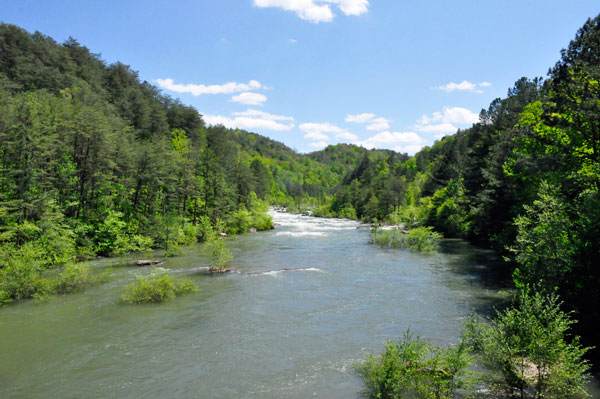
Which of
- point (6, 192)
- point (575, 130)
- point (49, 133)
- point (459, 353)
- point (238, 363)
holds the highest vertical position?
point (49, 133)

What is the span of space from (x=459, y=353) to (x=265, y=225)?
5313 cm

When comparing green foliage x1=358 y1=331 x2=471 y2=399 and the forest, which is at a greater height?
the forest

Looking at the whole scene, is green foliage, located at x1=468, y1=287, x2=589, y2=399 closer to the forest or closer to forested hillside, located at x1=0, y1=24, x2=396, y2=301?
the forest

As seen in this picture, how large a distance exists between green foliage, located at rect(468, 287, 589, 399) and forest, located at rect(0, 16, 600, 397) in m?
0.51

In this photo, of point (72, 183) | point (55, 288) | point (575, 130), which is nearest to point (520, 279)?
point (575, 130)

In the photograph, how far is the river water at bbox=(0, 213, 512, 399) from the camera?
35.9 feet

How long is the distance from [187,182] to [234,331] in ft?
107

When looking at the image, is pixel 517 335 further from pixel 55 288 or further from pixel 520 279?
pixel 55 288

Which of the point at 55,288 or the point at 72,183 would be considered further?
the point at 72,183

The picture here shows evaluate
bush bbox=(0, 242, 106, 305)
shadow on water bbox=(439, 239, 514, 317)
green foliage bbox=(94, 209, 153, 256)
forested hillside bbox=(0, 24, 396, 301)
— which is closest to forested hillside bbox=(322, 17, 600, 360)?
shadow on water bbox=(439, 239, 514, 317)

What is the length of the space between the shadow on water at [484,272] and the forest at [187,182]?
4.31ft

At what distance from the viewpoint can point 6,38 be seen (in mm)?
58531

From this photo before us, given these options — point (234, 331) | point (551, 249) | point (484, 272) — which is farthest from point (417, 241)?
point (234, 331)

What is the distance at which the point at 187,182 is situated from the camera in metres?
44.6
